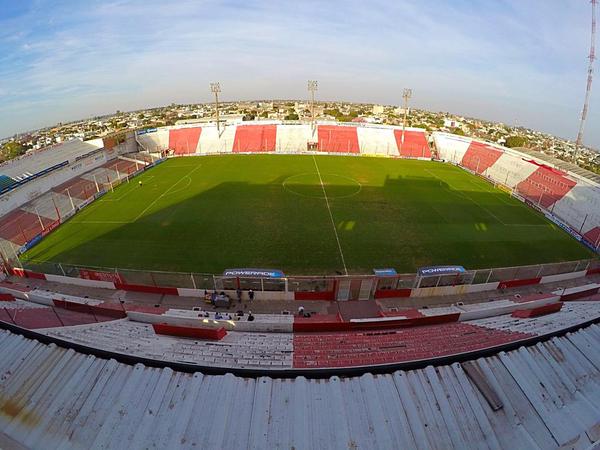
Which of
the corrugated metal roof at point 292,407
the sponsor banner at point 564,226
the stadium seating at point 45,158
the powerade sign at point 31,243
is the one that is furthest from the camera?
the stadium seating at point 45,158

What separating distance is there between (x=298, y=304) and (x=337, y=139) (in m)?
47.3

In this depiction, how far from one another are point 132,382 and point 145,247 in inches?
703

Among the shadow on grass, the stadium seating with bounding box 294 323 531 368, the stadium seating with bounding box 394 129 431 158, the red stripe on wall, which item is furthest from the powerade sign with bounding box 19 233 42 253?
the stadium seating with bounding box 394 129 431 158

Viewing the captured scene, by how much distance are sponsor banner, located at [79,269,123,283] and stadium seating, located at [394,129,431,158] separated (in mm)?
50606

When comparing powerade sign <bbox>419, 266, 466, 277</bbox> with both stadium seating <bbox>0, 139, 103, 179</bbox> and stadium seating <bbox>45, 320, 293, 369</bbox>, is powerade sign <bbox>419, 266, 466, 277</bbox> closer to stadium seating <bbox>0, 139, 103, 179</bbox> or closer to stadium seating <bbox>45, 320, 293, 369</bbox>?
stadium seating <bbox>45, 320, 293, 369</bbox>

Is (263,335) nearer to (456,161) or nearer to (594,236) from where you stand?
(594,236)

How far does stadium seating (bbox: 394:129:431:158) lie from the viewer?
55219mm

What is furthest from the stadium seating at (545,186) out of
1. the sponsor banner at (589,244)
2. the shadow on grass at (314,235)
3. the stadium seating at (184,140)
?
the stadium seating at (184,140)

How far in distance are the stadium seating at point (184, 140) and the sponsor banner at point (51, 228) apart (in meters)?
30.3

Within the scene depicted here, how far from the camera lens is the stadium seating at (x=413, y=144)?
55219 mm

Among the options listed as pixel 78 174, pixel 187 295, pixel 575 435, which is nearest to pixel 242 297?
pixel 187 295

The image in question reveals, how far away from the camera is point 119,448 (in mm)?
6297

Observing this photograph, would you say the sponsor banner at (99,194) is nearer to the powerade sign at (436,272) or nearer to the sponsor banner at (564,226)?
the powerade sign at (436,272)

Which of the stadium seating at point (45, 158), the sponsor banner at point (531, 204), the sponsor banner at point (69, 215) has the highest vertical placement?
the stadium seating at point (45, 158)
